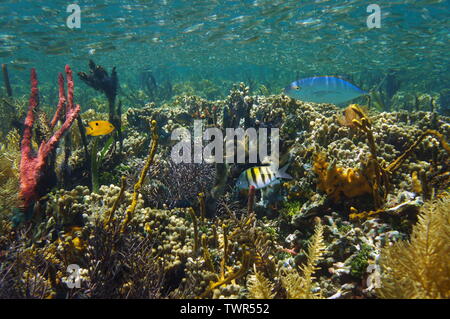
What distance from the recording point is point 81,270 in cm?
291

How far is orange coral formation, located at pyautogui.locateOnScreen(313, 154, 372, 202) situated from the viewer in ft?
11.2

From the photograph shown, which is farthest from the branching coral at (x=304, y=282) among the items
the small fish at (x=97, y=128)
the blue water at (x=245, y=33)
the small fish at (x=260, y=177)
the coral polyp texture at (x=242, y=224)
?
the blue water at (x=245, y=33)

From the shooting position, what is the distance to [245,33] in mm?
21375

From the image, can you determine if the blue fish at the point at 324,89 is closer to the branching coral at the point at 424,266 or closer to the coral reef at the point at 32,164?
the branching coral at the point at 424,266

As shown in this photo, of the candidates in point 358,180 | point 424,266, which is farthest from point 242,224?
point 424,266

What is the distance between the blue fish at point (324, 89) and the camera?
449 centimetres

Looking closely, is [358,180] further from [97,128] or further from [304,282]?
[97,128]

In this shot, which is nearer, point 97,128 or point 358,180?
point 358,180

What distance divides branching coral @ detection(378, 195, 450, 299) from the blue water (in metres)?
16.0

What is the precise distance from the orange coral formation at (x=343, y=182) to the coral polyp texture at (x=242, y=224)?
15mm

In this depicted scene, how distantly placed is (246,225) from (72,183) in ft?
11.3

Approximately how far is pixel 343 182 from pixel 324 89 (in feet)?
6.15
